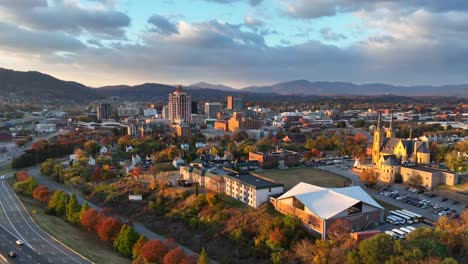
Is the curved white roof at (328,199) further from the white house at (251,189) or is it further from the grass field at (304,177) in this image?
the grass field at (304,177)

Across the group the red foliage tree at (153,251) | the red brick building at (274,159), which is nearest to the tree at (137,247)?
the red foliage tree at (153,251)

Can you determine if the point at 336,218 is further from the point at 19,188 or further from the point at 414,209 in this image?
the point at 19,188

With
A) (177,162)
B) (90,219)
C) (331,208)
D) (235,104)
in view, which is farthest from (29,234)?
(235,104)

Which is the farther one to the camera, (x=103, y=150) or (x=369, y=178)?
(x=103, y=150)

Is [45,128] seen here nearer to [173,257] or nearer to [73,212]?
[73,212]

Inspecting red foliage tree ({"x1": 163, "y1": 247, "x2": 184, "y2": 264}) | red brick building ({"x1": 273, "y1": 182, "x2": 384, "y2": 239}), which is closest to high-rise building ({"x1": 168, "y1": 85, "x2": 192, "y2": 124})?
red brick building ({"x1": 273, "y1": 182, "x2": 384, "y2": 239})
